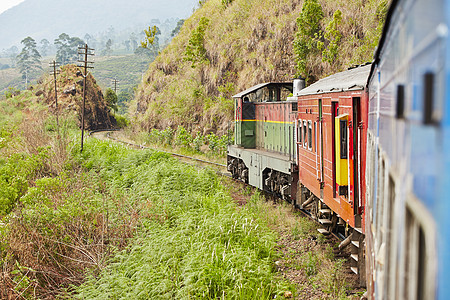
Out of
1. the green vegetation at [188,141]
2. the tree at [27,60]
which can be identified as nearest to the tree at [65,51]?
the tree at [27,60]

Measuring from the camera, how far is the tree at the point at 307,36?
23.5 m

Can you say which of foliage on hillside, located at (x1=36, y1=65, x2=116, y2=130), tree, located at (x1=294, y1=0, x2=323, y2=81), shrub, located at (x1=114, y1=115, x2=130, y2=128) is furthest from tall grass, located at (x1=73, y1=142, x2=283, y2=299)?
shrub, located at (x1=114, y1=115, x2=130, y2=128)

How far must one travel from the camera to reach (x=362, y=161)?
6.11 metres

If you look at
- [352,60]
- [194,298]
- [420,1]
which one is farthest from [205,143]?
[420,1]

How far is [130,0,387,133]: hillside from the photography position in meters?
21.8

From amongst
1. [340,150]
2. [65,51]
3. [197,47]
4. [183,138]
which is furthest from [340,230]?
[65,51]

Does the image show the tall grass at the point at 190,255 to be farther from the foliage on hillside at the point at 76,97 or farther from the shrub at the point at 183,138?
the foliage on hillside at the point at 76,97

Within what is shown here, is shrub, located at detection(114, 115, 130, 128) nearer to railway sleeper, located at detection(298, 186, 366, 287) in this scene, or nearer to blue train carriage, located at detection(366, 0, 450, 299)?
railway sleeper, located at detection(298, 186, 366, 287)

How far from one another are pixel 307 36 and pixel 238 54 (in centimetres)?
809

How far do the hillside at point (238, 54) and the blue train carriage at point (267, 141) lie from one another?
7007 mm

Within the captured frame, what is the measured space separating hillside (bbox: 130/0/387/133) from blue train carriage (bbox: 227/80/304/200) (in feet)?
23.0

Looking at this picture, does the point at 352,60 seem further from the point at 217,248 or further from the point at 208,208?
the point at 217,248

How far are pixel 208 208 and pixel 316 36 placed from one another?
49.9ft

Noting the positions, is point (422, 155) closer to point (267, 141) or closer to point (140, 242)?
point (140, 242)
